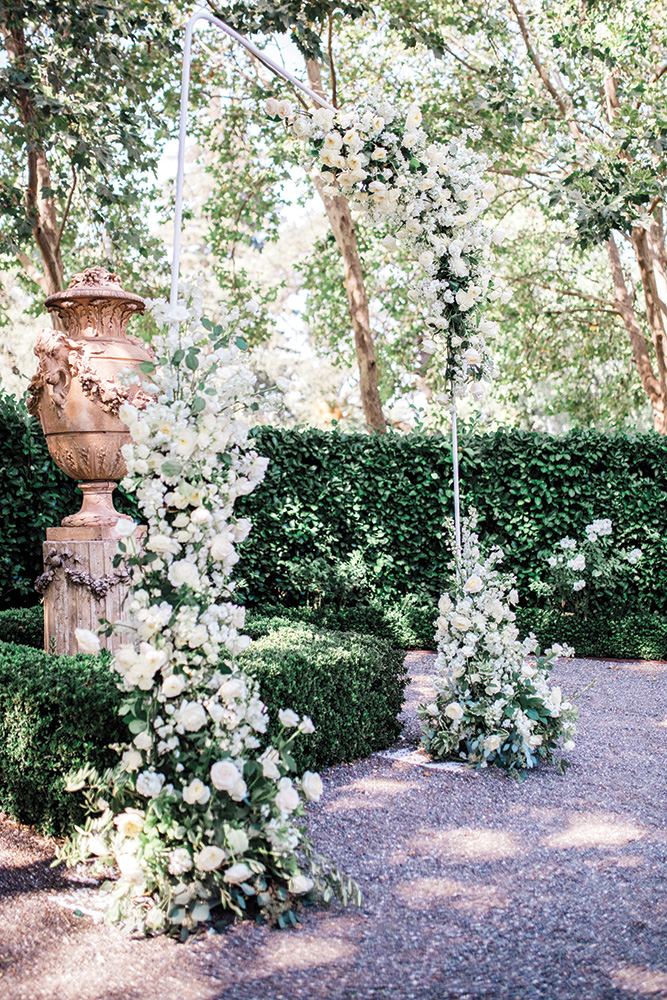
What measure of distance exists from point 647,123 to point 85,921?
9.29 metres

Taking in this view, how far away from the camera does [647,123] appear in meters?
9.09

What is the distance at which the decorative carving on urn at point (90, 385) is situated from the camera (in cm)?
494

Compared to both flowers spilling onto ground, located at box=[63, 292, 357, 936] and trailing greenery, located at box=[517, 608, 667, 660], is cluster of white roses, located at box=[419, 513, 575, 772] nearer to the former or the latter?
flowers spilling onto ground, located at box=[63, 292, 357, 936]

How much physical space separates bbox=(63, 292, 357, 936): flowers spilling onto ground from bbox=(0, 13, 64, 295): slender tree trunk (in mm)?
6308

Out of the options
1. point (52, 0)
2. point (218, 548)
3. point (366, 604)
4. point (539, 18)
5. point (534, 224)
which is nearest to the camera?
point (218, 548)

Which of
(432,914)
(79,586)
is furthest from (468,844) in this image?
(79,586)

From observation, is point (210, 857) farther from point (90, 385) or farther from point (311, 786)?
point (90, 385)

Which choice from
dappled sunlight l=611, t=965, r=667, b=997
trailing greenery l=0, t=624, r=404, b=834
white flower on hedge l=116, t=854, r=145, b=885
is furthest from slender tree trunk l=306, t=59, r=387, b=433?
dappled sunlight l=611, t=965, r=667, b=997

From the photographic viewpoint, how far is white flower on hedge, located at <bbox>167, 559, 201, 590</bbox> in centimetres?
282

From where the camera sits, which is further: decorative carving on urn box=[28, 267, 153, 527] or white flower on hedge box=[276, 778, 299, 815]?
decorative carving on urn box=[28, 267, 153, 527]

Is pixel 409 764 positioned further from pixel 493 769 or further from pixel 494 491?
pixel 494 491

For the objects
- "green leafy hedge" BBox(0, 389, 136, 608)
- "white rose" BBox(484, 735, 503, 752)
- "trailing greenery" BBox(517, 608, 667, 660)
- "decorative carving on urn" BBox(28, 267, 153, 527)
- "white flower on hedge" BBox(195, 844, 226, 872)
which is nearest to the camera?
"white flower on hedge" BBox(195, 844, 226, 872)

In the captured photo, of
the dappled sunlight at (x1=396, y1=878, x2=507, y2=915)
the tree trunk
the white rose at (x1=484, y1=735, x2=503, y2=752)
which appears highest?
the tree trunk

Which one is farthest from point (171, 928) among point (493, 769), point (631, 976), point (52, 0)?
point (52, 0)
